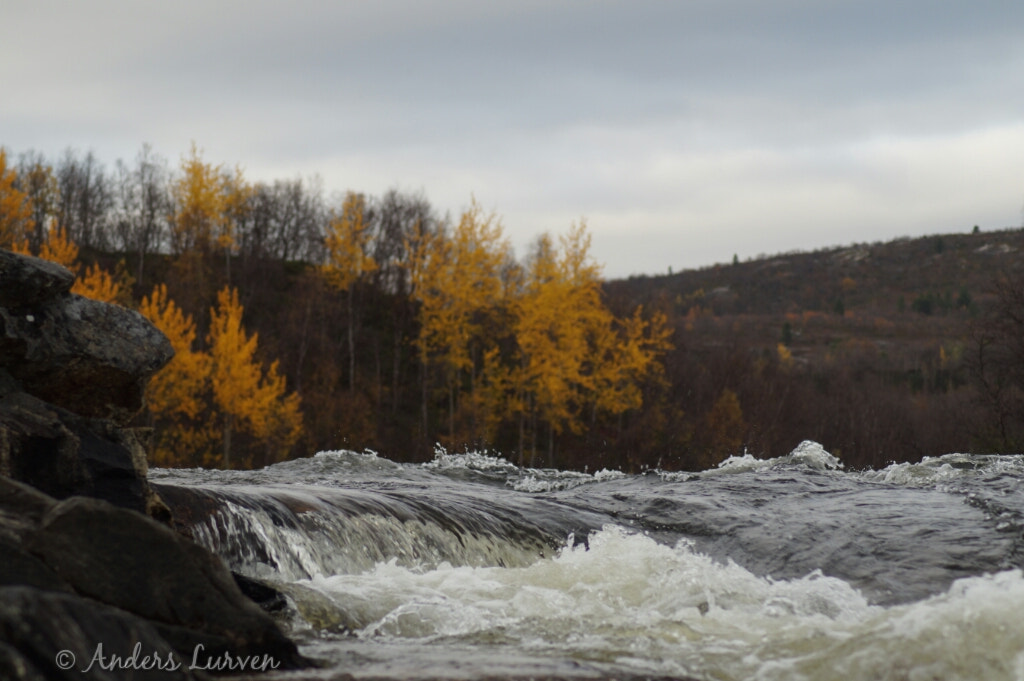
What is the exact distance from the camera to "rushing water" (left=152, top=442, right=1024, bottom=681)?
524 centimetres

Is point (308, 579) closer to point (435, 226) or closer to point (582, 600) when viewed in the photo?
point (582, 600)

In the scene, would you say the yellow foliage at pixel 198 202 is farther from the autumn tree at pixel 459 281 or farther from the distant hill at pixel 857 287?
the distant hill at pixel 857 287

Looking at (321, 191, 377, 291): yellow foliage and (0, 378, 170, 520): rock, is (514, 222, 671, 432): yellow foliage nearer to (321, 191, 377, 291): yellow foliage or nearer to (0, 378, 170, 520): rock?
(321, 191, 377, 291): yellow foliage

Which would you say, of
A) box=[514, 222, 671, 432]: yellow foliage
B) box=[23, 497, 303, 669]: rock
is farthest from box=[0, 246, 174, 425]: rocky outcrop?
box=[514, 222, 671, 432]: yellow foliage

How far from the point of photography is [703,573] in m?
7.70

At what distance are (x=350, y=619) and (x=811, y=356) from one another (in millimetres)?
116502

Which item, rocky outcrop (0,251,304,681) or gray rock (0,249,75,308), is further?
gray rock (0,249,75,308)

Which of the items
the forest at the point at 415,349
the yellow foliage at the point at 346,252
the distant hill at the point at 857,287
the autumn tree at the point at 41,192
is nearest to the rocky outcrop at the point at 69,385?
the forest at the point at 415,349

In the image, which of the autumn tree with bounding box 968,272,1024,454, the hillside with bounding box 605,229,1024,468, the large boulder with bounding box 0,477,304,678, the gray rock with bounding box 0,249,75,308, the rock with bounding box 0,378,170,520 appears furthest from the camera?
the hillside with bounding box 605,229,1024,468

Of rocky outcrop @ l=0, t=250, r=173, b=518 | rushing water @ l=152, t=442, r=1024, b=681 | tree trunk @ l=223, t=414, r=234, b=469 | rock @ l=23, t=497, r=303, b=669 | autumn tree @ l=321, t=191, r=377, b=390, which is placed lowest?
tree trunk @ l=223, t=414, r=234, b=469

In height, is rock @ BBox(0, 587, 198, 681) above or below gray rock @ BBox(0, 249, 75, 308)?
below

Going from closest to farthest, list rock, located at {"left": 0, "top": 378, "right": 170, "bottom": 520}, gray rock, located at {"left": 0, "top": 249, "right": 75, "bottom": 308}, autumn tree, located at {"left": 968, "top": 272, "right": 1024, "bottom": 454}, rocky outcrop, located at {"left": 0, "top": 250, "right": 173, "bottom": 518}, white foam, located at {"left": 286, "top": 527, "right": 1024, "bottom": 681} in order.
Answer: white foam, located at {"left": 286, "top": 527, "right": 1024, "bottom": 681}, rock, located at {"left": 0, "top": 378, "right": 170, "bottom": 520}, rocky outcrop, located at {"left": 0, "top": 250, "right": 173, "bottom": 518}, gray rock, located at {"left": 0, "top": 249, "right": 75, "bottom": 308}, autumn tree, located at {"left": 968, "top": 272, "right": 1024, "bottom": 454}

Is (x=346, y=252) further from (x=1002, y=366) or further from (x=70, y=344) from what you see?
(x=70, y=344)
